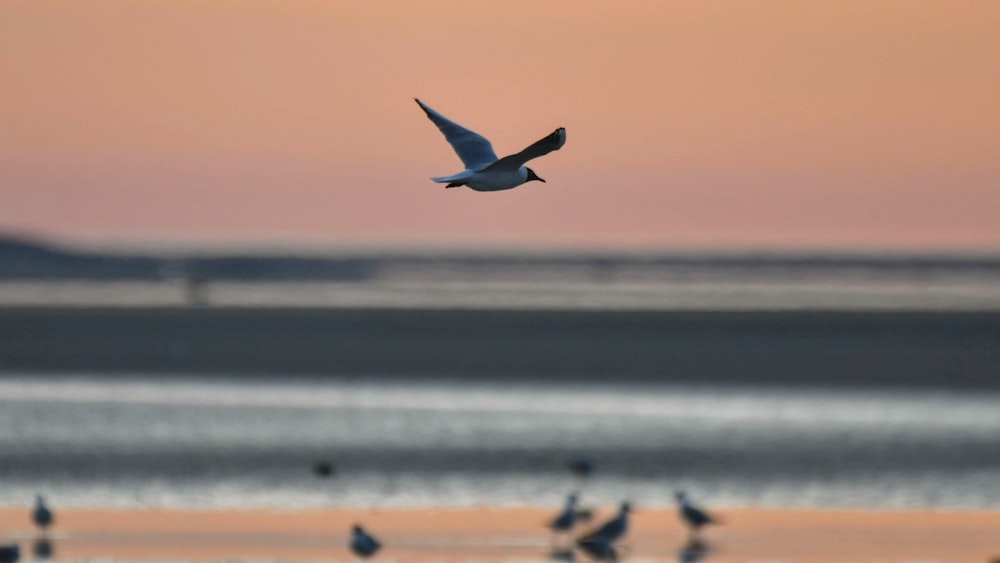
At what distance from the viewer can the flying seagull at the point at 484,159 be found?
13977 millimetres

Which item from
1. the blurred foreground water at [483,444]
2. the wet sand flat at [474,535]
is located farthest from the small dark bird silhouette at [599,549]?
the blurred foreground water at [483,444]

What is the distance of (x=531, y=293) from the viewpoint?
58.0 meters

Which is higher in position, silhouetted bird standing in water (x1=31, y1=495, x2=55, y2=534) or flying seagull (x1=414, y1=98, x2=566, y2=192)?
flying seagull (x1=414, y1=98, x2=566, y2=192)

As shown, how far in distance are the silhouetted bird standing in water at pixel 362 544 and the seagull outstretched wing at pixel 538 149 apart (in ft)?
9.99

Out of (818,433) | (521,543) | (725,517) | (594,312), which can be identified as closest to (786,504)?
(725,517)

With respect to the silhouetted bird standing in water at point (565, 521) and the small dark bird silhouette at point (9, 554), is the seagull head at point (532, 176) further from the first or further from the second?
the small dark bird silhouette at point (9, 554)

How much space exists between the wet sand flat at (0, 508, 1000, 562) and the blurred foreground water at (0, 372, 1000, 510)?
673 millimetres

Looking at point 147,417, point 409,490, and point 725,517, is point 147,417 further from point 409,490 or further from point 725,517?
point 725,517

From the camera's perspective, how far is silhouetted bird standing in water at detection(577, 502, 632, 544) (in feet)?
52.6

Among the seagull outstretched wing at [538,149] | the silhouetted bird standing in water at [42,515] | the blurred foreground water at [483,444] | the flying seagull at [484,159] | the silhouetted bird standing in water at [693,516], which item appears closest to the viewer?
the seagull outstretched wing at [538,149]

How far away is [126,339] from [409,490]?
63.1 ft

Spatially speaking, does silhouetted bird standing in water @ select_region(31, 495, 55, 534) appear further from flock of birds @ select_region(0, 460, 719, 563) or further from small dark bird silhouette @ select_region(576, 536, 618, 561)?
small dark bird silhouette @ select_region(576, 536, 618, 561)

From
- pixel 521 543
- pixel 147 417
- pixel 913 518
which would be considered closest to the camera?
pixel 521 543

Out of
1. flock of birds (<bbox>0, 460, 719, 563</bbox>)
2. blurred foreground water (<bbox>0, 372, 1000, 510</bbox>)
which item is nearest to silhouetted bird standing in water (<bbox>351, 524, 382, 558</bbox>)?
flock of birds (<bbox>0, 460, 719, 563</bbox>)
